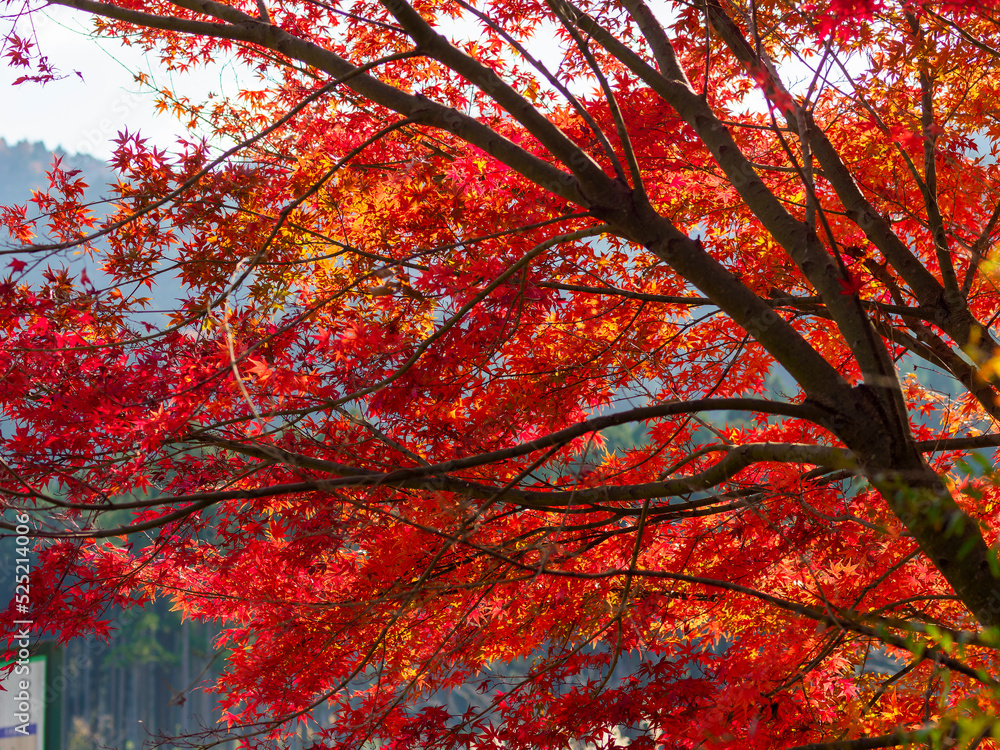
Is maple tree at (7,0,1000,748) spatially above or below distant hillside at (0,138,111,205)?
below

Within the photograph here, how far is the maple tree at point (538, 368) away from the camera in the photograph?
2.22m

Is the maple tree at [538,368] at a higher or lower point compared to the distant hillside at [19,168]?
lower

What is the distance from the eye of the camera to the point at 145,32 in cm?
398

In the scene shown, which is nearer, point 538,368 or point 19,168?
point 538,368

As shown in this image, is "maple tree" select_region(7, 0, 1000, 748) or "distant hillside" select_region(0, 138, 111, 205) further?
"distant hillside" select_region(0, 138, 111, 205)

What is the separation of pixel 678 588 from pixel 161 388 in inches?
114

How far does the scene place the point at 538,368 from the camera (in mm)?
3254

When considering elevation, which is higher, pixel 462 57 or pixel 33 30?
pixel 33 30

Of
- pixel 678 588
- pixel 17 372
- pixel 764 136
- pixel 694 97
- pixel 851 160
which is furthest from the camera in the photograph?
pixel 764 136

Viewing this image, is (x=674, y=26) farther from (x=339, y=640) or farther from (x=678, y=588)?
(x=339, y=640)

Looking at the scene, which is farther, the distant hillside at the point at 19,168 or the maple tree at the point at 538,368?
the distant hillside at the point at 19,168

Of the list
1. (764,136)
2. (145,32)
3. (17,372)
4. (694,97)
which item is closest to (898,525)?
(694,97)

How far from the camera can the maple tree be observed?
2223 millimetres

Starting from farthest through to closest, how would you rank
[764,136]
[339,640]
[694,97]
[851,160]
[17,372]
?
1. [764,136]
2. [851,160]
3. [339,640]
4. [17,372]
5. [694,97]
